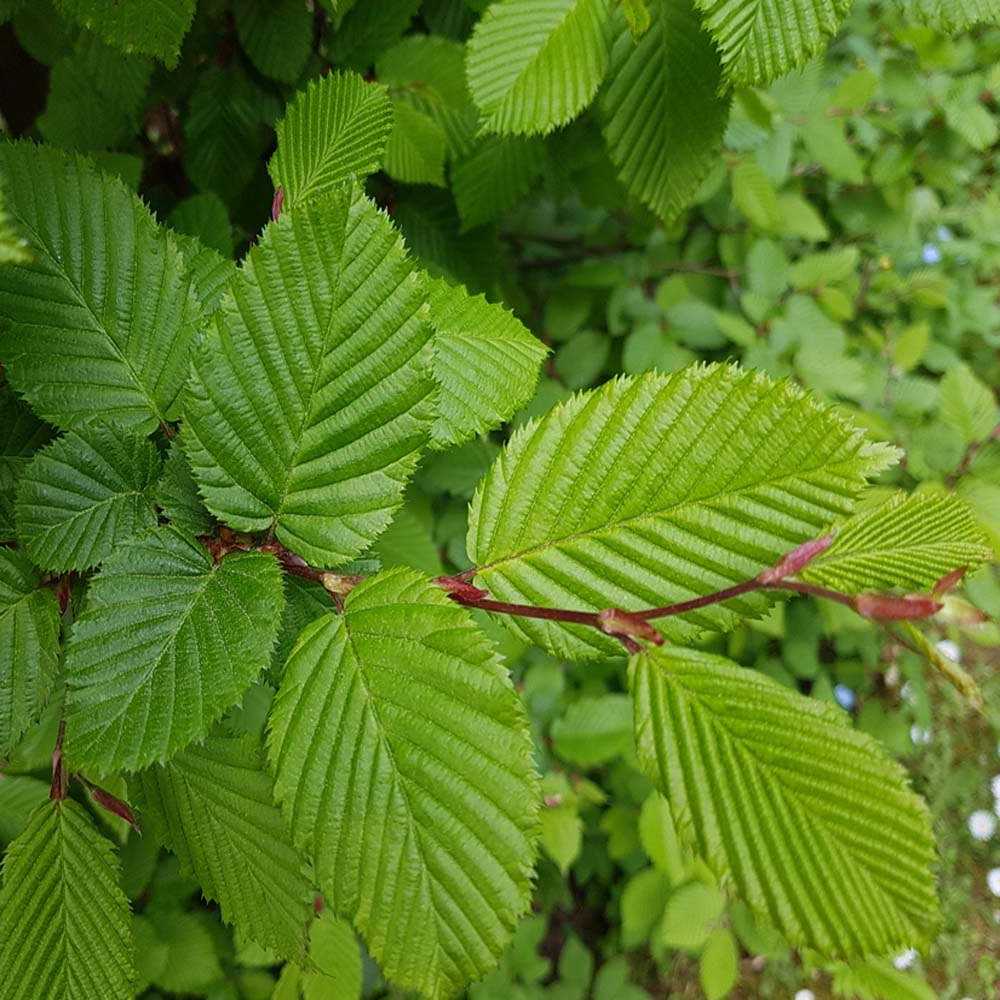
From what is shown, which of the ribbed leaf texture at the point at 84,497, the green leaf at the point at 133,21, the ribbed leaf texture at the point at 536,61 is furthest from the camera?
the ribbed leaf texture at the point at 536,61

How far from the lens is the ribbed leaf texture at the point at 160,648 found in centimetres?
40

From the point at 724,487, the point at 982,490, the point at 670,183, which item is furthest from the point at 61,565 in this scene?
the point at 982,490

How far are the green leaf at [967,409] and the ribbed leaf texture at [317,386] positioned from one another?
1.40m

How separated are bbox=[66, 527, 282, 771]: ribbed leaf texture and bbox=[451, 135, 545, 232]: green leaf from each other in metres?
0.74

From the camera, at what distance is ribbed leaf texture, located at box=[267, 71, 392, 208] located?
1.78ft

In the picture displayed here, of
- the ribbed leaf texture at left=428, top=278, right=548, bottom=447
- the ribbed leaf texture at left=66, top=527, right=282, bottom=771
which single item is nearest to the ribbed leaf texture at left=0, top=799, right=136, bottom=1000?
the ribbed leaf texture at left=66, top=527, right=282, bottom=771

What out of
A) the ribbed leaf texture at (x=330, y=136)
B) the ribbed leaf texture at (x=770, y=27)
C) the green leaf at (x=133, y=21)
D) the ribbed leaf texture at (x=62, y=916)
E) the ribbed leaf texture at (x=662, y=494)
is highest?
the ribbed leaf texture at (x=770, y=27)

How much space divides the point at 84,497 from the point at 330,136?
0.32 metres

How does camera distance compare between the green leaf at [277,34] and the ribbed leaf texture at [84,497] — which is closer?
the ribbed leaf texture at [84,497]

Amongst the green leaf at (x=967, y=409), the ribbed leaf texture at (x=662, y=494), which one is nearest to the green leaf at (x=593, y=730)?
the green leaf at (x=967, y=409)

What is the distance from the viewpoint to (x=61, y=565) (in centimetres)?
48

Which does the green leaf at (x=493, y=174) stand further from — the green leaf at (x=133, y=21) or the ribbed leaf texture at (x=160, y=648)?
the ribbed leaf texture at (x=160, y=648)

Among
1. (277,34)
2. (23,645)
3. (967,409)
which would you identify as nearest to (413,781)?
(23,645)

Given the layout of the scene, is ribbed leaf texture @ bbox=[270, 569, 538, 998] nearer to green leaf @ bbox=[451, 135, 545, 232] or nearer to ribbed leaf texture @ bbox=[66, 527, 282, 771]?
ribbed leaf texture @ bbox=[66, 527, 282, 771]
